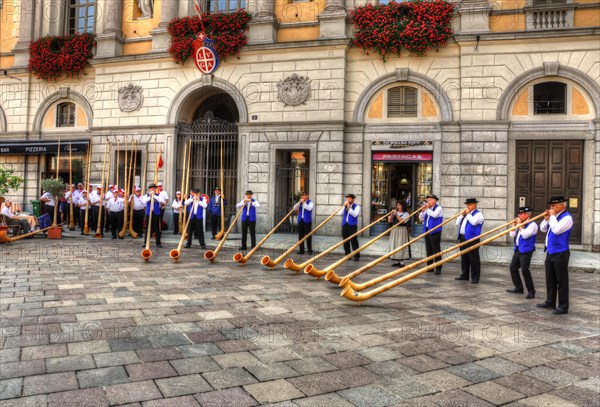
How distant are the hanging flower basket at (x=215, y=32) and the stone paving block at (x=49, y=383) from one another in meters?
16.0

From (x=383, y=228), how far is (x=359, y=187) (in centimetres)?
177

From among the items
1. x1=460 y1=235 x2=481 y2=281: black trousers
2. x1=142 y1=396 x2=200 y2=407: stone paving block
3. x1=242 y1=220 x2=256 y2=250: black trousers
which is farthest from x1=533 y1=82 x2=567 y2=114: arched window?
x1=142 y1=396 x2=200 y2=407: stone paving block

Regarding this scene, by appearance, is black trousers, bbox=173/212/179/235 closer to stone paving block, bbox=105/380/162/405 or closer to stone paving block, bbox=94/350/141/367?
stone paving block, bbox=94/350/141/367

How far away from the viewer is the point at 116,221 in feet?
53.5

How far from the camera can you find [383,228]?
17594mm

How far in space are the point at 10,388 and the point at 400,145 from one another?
595 inches

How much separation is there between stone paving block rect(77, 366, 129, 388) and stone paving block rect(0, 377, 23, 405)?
18.0 inches

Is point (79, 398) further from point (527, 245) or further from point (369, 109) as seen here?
point (369, 109)

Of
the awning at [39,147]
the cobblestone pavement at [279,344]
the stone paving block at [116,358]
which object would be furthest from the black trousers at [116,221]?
the stone paving block at [116,358]

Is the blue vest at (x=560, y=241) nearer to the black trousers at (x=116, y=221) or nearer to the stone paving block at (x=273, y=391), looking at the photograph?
the stone paving block at (x=273, y=391)

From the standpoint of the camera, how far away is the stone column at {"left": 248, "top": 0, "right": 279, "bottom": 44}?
18.1 m

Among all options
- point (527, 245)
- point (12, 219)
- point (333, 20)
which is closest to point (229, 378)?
point (527, 245)

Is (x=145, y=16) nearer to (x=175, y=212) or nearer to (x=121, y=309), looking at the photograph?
(x=175, y=212)

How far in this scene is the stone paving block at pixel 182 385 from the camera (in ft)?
13.0
